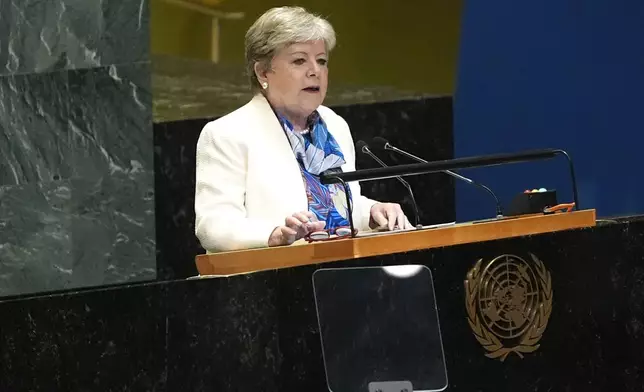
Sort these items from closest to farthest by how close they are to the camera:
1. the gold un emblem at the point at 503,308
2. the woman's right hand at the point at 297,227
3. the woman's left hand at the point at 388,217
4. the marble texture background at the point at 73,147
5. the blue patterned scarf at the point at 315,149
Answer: the gold un emblem at the point at 503,308 < the woman's right hand at the point at 297,227 < the woman's left hand at the point at 388,217 < the blue patterned scarf at the point at 315,149 < the marble texture background at the point at 73,147

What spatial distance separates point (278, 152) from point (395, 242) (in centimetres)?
80

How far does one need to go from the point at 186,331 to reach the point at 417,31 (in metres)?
2.74

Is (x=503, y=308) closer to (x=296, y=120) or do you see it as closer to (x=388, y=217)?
(x=388, y=217)

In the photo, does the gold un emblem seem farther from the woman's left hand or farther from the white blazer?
the white blazer

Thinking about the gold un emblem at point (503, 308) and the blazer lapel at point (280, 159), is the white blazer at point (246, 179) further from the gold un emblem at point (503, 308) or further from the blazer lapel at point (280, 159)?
the gold un emblem at point (503, 308)

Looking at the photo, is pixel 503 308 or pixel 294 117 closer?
pixel 503 308

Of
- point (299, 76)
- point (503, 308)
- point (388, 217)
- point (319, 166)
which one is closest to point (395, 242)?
point (503, 308)

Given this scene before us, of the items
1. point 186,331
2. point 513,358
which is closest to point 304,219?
point 186,331

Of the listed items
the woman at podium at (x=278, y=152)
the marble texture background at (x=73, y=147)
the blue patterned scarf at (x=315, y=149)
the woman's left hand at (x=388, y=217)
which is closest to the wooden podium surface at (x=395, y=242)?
the woman at podium at (x=278, y=152)

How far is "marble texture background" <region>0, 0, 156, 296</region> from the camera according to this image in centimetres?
477

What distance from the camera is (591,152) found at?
477cm

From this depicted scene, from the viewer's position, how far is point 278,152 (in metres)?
3.25

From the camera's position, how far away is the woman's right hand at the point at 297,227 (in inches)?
106

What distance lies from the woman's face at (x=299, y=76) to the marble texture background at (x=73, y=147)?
1.54 meters
